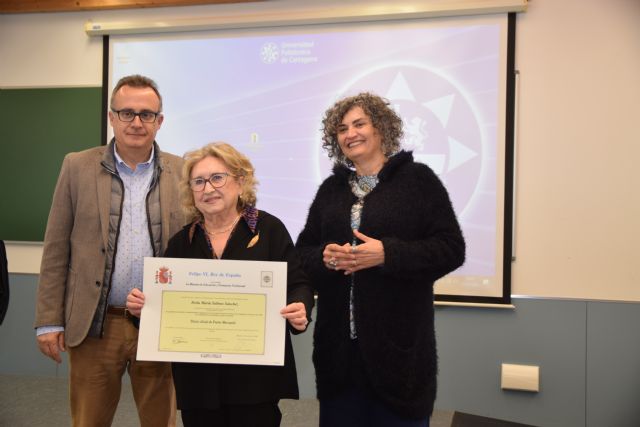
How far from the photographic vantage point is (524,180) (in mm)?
3199

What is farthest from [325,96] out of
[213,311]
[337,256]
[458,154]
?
[213,311]

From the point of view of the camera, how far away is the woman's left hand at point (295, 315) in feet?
4.86

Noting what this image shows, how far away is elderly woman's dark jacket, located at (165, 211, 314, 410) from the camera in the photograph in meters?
1.47

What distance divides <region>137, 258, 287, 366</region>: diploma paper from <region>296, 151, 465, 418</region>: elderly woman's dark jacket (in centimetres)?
23

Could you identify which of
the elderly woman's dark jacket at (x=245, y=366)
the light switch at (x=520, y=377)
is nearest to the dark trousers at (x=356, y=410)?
the elderly woman's dark jacket at (x=245, y=366)

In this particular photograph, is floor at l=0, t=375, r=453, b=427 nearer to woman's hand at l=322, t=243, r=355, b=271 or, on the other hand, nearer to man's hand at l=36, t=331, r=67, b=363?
man's hand at l=36, t=331, r=67, b=363

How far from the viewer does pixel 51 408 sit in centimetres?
329

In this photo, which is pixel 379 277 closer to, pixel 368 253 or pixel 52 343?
pixel 368 253

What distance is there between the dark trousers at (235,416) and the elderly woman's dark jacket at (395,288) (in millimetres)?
253

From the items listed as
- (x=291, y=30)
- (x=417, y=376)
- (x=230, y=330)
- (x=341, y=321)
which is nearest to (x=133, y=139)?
(x=230, y=330)

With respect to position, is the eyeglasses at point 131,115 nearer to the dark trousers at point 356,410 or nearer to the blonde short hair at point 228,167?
the blonde short hair at point 228,167

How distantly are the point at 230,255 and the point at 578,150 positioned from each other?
2.58 metres

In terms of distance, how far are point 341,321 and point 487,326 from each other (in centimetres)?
196

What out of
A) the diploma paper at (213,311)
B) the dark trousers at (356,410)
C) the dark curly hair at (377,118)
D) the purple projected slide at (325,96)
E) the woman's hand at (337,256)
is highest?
the purple projected slide at (325,96)
